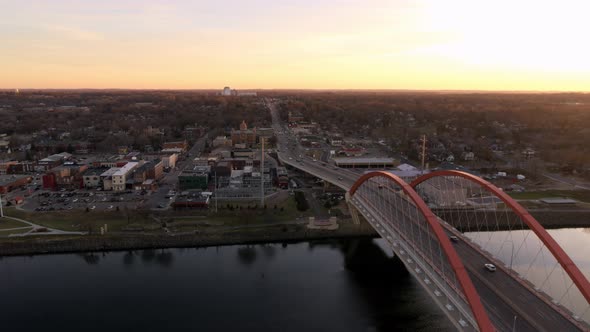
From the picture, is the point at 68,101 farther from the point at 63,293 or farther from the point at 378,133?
the point at 63,293

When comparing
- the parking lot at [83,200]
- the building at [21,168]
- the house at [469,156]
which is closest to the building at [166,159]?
the parking lot at [83,200]

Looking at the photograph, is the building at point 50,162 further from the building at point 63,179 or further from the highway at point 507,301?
the highway at point 507,301

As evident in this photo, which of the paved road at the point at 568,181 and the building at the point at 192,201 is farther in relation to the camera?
the paved road at the point at 568,181

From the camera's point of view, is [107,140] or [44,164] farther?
[107,140]

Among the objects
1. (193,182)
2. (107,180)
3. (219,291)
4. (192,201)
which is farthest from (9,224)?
(219,291)

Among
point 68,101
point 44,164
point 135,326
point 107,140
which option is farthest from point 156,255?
point 68,101

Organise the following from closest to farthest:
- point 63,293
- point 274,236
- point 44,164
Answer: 1. point 63,293
2. point 274,236
3. point 44,164

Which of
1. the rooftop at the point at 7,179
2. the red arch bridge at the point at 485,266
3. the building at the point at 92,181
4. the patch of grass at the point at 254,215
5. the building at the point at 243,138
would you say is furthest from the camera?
the building at the point at 243,138
